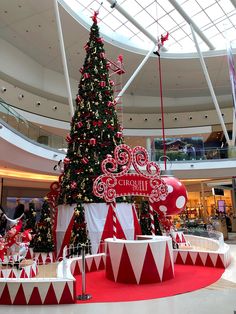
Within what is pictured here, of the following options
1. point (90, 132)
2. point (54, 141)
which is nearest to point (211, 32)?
point (54, 141)

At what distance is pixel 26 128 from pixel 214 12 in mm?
15114

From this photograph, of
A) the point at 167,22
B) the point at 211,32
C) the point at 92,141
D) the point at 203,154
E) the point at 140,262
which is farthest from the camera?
the point at 211,32

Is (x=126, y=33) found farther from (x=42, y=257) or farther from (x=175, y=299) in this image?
(x=175, y=299)

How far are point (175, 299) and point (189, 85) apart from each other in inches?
865

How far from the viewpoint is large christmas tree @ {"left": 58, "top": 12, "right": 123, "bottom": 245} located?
8.32 metres

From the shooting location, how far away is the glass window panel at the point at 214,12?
19.5 m

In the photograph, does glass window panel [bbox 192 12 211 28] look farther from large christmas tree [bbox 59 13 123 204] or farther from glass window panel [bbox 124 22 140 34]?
large christmas tree [bbox 59 13 123 204]

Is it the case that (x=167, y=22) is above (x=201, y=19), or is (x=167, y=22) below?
above

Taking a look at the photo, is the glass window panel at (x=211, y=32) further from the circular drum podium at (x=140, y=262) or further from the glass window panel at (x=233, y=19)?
the circular drum podium at (x=140, y=262)

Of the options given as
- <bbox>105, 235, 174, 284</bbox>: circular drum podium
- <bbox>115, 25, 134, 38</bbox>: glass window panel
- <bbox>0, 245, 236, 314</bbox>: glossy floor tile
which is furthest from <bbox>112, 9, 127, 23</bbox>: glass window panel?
<bbox>0, 245, 236, 314</bbox>: glossy floor tile

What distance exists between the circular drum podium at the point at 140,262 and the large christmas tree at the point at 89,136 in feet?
6.47

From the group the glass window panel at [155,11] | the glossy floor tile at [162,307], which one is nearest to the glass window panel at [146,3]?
the glass window panel at [155,11]

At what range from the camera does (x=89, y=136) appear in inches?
345

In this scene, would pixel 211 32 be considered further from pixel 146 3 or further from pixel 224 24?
pixel 146 3
